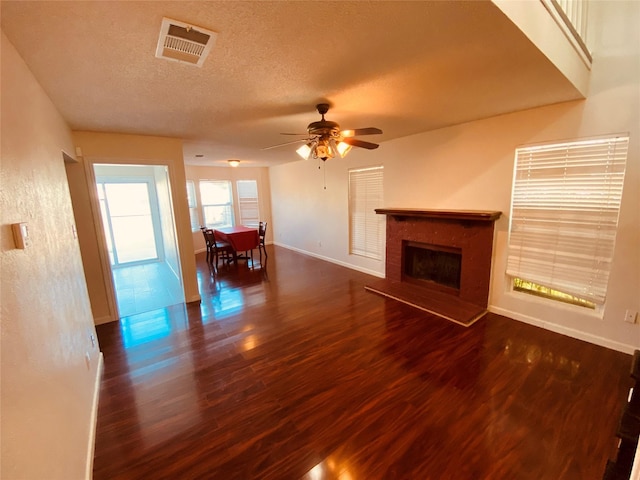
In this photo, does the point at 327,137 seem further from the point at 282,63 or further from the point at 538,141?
the point at 538,141

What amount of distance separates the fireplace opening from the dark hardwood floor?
0.85m

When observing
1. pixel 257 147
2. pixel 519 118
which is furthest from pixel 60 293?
pixel 519 118

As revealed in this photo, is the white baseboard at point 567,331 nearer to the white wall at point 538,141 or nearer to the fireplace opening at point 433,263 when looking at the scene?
the white wall at point 538,141

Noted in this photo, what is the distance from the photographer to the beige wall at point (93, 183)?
10.6 feet

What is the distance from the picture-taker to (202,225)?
741 centimetres

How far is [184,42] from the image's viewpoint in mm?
1504

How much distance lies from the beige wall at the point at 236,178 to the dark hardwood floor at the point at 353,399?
14.1 ft

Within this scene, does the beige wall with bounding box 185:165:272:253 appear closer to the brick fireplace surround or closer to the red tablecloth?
the red tablecloth

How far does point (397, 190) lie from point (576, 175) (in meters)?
2.23

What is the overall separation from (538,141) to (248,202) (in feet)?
22.6

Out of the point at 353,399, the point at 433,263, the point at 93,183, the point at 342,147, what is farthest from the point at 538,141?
the point at 93,183

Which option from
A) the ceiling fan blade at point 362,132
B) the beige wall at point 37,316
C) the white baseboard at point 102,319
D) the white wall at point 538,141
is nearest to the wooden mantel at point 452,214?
the white wall at point 538,141

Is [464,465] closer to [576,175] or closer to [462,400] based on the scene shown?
[462,400]

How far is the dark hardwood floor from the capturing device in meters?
1.64
